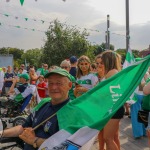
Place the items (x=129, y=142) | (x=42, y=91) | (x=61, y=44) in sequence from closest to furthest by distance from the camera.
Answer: (x=129, y=142), (x=42, y=91), (x=61, y=44)

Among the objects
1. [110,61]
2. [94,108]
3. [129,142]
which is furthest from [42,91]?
[94,108]

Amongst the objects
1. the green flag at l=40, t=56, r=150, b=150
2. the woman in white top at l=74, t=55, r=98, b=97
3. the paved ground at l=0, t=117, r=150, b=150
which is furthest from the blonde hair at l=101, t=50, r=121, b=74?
the paved ground at l=0, t=117, r=150, b=150

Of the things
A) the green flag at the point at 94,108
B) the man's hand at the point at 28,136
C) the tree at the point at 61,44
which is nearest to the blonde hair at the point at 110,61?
the green flag at the point at 94,108

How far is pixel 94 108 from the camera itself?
8.47 feet

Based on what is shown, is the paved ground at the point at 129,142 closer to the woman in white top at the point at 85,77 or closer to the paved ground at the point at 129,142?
the paved ground at the point at 129,142

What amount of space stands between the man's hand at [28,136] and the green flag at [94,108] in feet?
0.46

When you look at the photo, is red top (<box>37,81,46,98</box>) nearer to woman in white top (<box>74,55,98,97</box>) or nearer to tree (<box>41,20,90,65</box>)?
woman in white top (<box>74,55,98,97</box>)

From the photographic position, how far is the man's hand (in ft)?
8.38

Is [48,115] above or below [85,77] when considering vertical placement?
below

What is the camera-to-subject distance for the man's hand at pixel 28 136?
2556 millimetres

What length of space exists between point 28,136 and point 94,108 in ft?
2.03

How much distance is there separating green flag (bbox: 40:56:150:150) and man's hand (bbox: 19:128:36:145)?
141 millimetres

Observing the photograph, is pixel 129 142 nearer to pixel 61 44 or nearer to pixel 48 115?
pixel 48 115

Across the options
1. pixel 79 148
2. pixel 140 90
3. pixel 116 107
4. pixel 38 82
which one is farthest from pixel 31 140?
pixel 38 82
